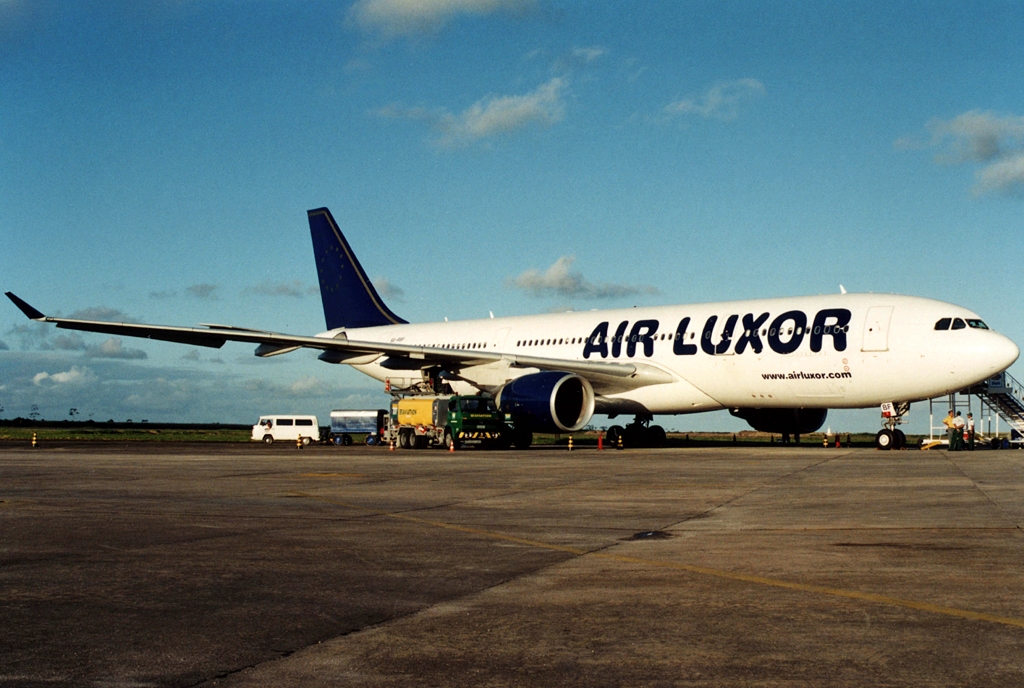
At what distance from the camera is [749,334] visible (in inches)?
1118

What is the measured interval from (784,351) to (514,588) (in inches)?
872

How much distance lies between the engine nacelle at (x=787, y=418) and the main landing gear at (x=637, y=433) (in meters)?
3.17

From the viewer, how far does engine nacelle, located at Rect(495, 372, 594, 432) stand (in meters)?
28.9

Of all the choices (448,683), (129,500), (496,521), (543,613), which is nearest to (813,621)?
(543,613)

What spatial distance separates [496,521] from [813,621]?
5.51 m

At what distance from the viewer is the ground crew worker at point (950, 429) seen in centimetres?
2995

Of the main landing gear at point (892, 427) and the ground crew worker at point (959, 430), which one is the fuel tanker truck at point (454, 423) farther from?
the ground crew worker at point (959, 430)

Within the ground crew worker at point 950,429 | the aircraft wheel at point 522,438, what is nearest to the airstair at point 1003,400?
the ground crew worker at point 950,429

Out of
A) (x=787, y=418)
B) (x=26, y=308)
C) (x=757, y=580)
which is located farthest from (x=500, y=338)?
(x=757, y=580)

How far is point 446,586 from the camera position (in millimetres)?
6816

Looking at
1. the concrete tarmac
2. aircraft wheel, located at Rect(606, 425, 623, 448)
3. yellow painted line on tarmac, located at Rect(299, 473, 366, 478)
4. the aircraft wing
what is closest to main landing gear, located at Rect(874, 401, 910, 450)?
the aircraft wing

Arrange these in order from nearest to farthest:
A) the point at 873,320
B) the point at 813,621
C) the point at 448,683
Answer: the point at 448,683 → the point at 813,621 → the point at 873,320

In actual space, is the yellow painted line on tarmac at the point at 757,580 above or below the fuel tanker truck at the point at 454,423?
below

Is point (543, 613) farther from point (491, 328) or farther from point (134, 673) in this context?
point (491, 328)
